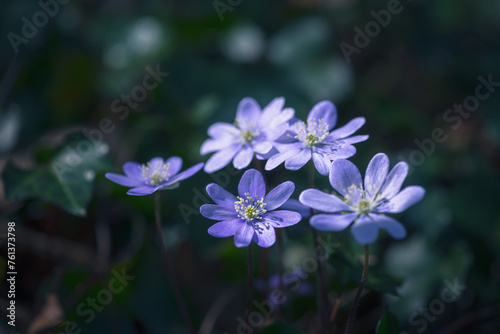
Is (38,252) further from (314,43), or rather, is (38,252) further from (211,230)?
(314,43)

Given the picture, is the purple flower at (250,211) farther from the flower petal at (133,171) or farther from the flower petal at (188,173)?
the flower petal at (133,171)

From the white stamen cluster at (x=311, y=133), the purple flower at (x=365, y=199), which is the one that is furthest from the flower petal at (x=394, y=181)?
the white stamen cluster at (x=311, y=133)

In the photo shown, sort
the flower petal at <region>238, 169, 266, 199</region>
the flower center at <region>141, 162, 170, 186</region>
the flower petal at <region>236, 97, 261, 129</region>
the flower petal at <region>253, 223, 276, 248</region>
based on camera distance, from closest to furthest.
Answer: the flower petal at <region>253, 223, 276, 248</region>, the flower petal at <region>238, 169, 266, 199</region>, the flower center at <region>141, 162, 170, 186</region>, the flower petal at <region>236, 97, 261, 129</region>

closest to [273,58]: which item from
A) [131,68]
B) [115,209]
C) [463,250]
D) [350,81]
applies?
[350,81]

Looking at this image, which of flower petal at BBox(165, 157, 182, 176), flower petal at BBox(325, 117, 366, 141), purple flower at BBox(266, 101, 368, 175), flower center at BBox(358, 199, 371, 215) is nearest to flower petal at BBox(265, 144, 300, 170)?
purple flower at BBox(266, 101, 368, 175)

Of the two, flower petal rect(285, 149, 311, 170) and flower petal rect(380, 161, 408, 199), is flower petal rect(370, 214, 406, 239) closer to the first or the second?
flower petal rect(380, 161, 408, 199)

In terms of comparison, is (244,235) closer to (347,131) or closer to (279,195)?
(279,195)

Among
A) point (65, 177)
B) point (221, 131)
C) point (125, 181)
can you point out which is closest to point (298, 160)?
point (221, 131)
